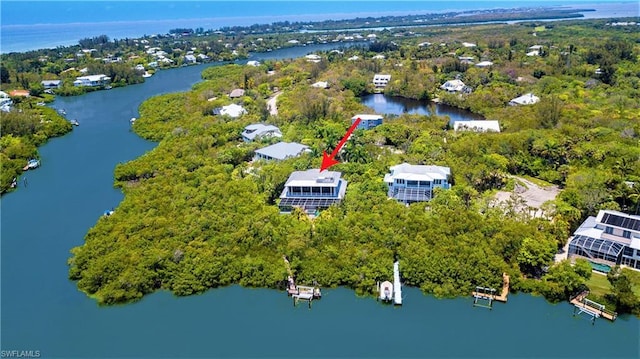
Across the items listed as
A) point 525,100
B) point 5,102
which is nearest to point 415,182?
point 525,100

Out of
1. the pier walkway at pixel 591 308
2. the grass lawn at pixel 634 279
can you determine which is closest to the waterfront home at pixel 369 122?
the grass lawn at pixel 634 279

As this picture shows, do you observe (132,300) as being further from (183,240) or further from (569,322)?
(569,322)

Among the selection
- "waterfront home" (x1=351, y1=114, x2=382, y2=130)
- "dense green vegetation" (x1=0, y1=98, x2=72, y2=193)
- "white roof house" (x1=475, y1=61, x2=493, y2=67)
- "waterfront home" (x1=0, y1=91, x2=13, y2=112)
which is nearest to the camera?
"dense green vegetation" (x1=0, y1=98, x2=72, y2=193)

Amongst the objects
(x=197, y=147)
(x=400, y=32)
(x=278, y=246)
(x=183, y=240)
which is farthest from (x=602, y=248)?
(x=400, y=32)

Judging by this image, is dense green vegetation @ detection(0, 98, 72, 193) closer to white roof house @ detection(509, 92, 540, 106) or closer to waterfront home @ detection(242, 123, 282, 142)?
waterfront home @ detection(242, 123, 282, 142)

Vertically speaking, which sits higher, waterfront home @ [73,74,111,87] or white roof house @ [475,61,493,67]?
white roof house @ [475,61,493,67]

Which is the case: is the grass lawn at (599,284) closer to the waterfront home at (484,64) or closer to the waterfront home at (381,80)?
the waterfront home at (381,80)

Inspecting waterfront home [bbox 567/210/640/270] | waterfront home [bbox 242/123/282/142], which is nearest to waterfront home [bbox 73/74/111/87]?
waterfront home [bbox 242/123/282/142]
